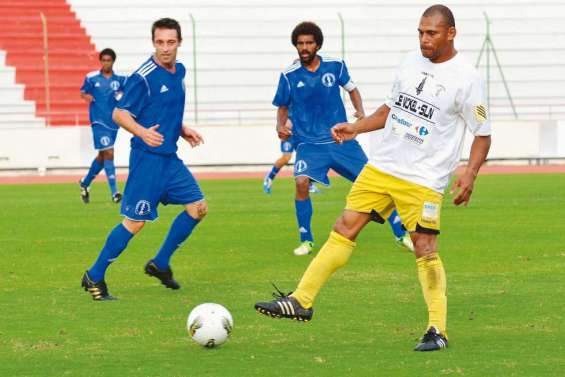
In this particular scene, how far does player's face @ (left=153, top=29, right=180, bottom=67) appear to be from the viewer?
960 cm

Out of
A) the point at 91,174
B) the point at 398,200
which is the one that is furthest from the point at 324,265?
the point at 91,174

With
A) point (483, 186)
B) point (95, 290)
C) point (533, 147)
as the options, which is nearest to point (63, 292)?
point (95, 290)

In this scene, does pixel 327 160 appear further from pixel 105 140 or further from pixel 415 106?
pixel 105 140

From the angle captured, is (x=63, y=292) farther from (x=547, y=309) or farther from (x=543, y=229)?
(x=543, y=229)

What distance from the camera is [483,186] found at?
2283cm

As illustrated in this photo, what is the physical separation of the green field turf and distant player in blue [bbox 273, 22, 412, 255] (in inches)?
20.8

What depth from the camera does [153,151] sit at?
32.6ft

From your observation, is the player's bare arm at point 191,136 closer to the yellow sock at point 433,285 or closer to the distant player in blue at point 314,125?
the distant player in blue at point 314,125

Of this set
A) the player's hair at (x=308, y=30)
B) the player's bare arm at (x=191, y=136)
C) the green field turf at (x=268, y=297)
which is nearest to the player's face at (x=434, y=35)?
the green field turf at (x=268, y=297)

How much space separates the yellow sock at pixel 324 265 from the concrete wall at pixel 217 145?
1921 centimetres

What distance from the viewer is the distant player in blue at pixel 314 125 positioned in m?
13.0

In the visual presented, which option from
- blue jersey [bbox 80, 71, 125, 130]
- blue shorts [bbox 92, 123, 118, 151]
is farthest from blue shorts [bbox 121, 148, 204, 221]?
blue jersey [bbox 80, 71, 125, 130]

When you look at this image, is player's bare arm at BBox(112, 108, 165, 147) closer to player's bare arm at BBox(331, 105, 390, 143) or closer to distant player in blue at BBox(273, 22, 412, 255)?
player's bare arm at BBox(331, 105, 390, 143)

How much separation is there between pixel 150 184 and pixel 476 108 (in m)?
3.24
